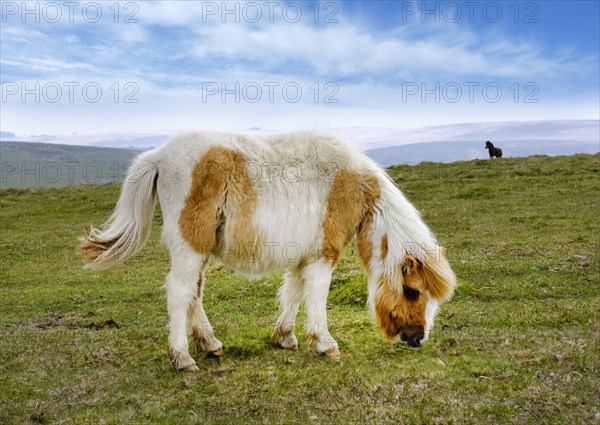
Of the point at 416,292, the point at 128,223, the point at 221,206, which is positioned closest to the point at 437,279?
the point at 416,292

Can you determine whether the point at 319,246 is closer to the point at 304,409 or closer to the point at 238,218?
the point at 238,218

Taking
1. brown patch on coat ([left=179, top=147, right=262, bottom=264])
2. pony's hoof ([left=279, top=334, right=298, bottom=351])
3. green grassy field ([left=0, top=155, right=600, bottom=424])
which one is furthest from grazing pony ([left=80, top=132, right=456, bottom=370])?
green grassy field ([left=0, top=155, right=600, bottom=424])

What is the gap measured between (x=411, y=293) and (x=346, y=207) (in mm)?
1589

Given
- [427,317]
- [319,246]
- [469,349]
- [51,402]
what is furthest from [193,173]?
[469,349]

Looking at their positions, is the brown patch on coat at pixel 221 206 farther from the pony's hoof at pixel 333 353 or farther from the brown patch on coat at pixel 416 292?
the brown patch on coat at pixel 416 292

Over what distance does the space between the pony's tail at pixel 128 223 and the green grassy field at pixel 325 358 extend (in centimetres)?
168

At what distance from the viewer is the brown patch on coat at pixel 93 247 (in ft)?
26.1

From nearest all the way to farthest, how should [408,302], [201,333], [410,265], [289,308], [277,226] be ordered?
[277,226], [410,265], [408,302], [201,333], [289,308]

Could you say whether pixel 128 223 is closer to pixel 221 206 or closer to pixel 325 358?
pixel 221 206

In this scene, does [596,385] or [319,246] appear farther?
[319,246]

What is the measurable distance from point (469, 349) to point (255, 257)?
3484mm

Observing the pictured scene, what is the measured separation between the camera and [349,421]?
A: 598 cm

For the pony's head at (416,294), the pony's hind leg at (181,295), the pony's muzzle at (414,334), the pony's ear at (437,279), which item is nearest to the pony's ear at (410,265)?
the pony's head at (416,294)

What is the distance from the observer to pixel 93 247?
26.2 feet
